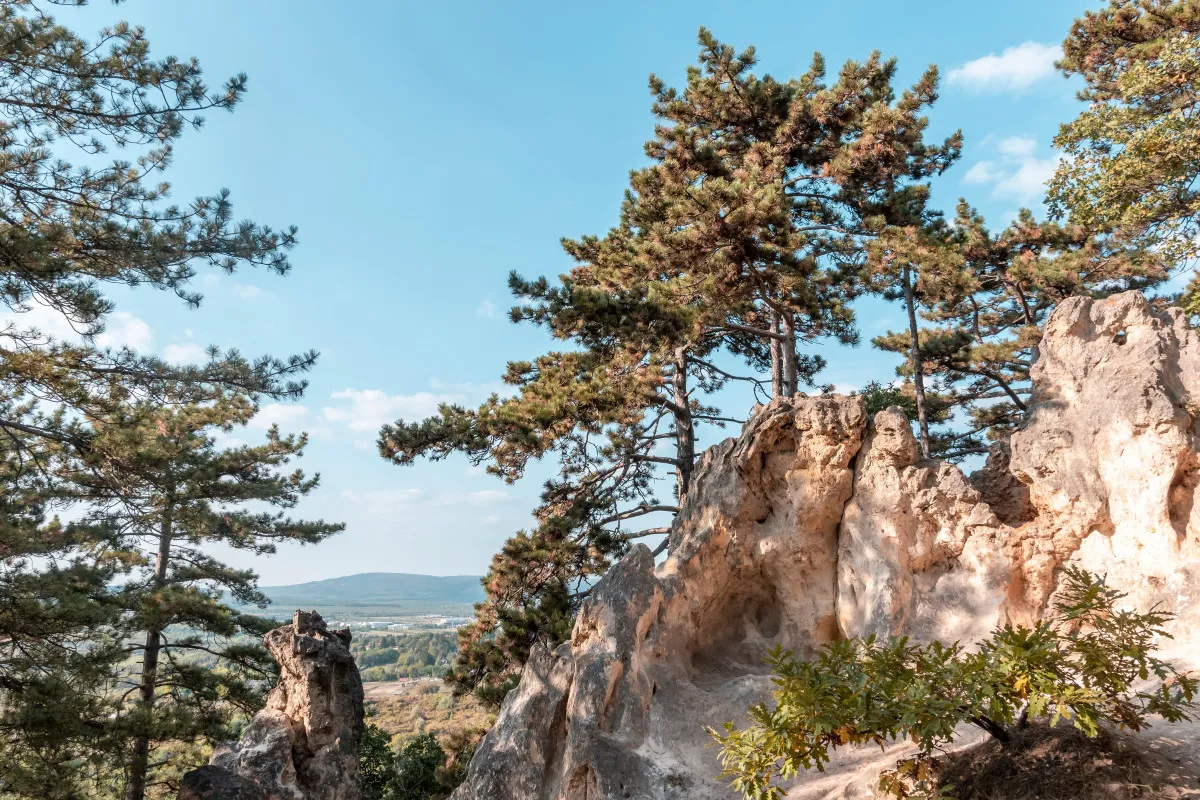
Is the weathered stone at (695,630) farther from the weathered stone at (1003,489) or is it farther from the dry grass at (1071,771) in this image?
the dry grass at (1071,771)

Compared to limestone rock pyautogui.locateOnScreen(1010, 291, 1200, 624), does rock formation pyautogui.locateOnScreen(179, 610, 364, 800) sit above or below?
below

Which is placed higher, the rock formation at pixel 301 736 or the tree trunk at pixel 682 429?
the tree trunk at pixel 682 429

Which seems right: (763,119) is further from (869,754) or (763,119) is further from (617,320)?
(869,754)

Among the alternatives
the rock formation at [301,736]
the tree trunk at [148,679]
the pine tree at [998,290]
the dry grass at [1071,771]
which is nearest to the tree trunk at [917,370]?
the pine tree at [998,290]

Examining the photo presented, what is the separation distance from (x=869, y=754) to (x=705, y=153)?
10642mm

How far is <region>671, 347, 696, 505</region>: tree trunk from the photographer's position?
14.4 m

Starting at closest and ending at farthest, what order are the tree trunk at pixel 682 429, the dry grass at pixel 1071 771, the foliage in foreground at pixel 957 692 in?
1. the foliage in foreground at pixel 957 692
2. the dry grass at pixel 1071 771
3. the tree trunk at pixel 682 429

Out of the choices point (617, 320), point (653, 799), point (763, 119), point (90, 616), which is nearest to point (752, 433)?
point (617, 320)

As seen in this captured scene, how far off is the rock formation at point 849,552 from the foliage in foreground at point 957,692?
2.15 meters

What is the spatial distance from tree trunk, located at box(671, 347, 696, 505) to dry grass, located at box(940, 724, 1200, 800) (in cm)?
862

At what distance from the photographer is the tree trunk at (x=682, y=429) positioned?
47.2ft

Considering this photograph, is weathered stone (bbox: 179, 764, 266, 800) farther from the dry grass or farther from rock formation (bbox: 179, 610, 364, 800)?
the dry grass

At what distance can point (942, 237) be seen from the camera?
44.7ft

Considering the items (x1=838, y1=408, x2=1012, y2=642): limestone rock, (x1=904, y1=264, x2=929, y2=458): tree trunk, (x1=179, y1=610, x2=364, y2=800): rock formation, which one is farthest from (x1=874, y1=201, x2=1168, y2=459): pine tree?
(x1=179, y1=610, x2=364, y2=800): rock formation
